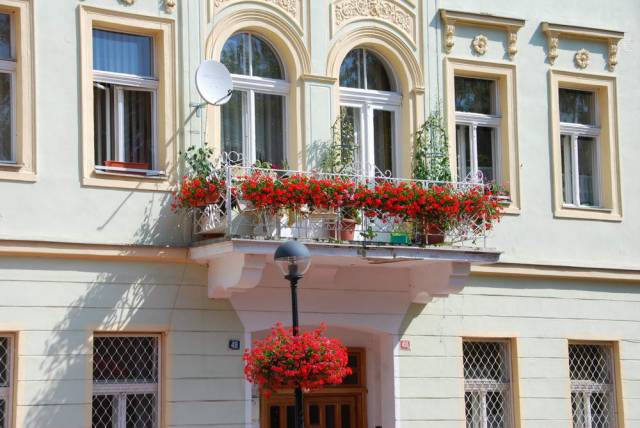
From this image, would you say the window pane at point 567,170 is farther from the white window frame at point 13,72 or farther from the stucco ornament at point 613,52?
the white window frame at point 13,72

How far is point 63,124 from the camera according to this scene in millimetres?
15961

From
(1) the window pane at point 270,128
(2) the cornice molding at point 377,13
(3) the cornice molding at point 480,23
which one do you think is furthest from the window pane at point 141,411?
(3) the cornice molding at point 480,23

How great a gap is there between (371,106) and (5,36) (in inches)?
207

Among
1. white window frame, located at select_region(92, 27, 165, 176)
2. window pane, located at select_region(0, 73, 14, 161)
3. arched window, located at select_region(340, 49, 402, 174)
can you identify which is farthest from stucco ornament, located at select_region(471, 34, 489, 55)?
window pane, located at select_region(0, 73, 14, 161)

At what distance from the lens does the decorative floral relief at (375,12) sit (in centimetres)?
1833

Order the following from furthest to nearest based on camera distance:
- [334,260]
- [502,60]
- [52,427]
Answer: [502,60], [334,260], [52,427]

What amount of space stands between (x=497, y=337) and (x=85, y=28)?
7158mm

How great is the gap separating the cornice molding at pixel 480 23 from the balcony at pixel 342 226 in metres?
2.42

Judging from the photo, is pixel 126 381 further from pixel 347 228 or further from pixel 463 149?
pixel 463 149

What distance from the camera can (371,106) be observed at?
18672 mm

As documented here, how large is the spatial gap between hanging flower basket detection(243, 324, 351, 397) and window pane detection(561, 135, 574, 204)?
21.0 feet

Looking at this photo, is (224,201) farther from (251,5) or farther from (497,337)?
(497,337)

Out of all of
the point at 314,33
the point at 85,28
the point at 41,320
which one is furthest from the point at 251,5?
the point at 41,320

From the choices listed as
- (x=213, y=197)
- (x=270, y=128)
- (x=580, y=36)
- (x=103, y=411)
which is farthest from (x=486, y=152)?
(x=103, y=411)
